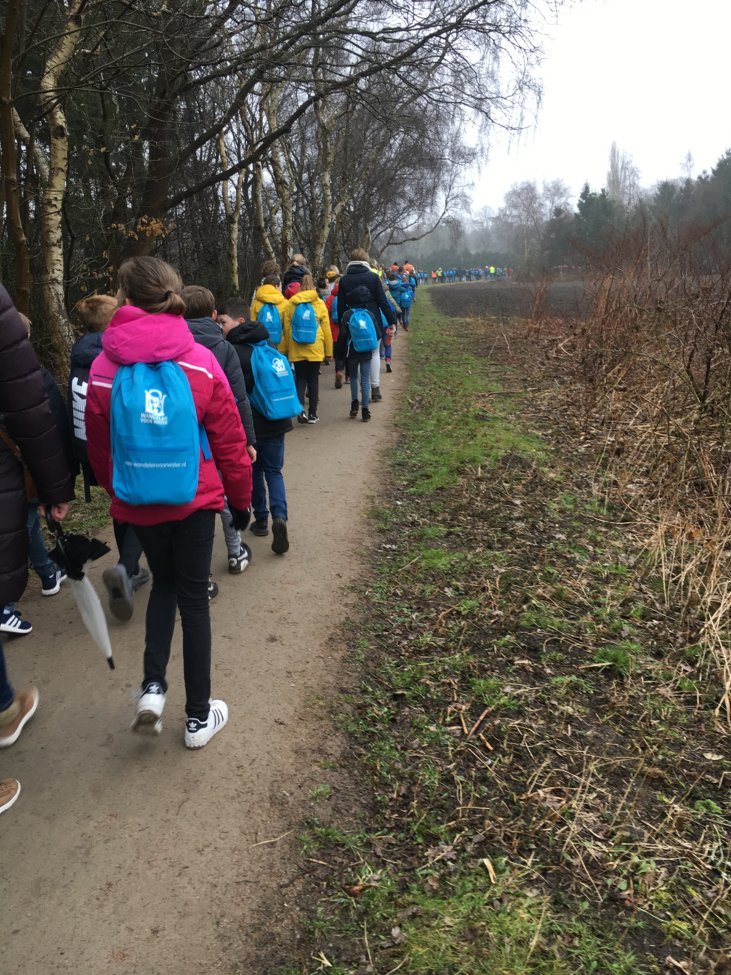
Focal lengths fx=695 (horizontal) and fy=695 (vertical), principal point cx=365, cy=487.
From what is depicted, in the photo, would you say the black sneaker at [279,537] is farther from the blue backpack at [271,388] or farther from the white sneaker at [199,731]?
the white sneaker at [199,731]

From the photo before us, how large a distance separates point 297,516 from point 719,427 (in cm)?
411

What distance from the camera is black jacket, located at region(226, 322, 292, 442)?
17.0ft

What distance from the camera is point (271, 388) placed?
5.15m

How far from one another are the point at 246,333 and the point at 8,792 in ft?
11.1

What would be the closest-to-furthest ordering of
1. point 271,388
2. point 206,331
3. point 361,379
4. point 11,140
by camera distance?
1. point 206,331
2. point 271,388
3. point 11,140
4. point 361,379

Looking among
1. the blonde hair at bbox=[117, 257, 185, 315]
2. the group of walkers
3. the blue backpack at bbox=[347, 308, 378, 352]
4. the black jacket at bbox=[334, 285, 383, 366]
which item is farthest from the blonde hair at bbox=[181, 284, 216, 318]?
the black jacket at bbox=[334, 285, 383, 366]

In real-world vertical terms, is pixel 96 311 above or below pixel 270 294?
below

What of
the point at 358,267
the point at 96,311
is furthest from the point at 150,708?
the point at 358,267

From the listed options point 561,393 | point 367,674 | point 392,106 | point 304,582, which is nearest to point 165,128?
point 392,106

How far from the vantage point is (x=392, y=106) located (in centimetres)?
1187

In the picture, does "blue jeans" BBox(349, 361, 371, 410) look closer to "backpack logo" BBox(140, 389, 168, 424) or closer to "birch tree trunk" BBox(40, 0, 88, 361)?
"birch tree trunk" BBox(40, 0, 88, 361)

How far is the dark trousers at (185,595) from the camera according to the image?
2873mm

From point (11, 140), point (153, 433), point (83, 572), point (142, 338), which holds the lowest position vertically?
point (83, 572)

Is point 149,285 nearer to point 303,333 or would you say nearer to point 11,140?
point 11,140
